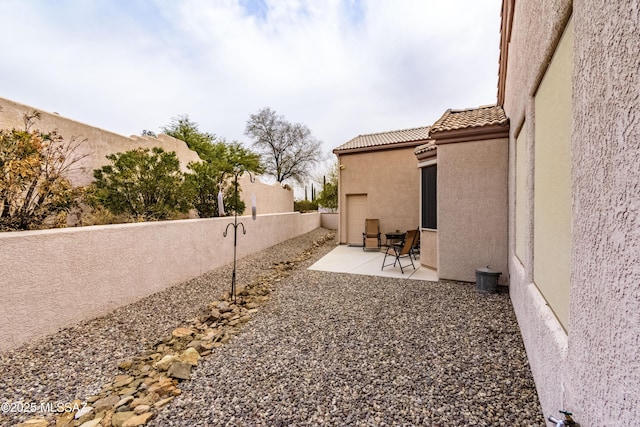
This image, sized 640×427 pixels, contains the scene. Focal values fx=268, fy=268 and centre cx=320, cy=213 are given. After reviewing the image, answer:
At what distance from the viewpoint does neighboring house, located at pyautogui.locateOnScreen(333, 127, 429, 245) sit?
11445 mm

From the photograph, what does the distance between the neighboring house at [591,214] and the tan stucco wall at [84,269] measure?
576cm

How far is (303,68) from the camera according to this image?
15.4m

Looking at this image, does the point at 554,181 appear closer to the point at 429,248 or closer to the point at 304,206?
the point at 429,248

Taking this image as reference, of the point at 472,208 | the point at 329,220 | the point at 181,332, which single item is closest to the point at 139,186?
the point at 181,332

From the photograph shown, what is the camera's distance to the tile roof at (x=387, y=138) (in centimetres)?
1172

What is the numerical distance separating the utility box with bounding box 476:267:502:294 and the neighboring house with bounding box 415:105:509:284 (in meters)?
0.47

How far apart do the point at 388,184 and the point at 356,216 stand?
211cm

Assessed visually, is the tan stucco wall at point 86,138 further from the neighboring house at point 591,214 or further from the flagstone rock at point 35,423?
the neighboring house at point 591,214

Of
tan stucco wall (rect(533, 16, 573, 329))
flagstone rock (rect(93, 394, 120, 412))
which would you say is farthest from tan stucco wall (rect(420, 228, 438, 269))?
flagstone rock (rect(93, 394, 120, 412))

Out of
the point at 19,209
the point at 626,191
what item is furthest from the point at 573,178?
the point at 19,209

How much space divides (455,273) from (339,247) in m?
6.30

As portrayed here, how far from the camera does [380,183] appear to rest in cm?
1195

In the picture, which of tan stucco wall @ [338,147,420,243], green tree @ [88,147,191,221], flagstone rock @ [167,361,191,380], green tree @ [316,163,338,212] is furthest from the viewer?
green tree @ [316,163,338,212]

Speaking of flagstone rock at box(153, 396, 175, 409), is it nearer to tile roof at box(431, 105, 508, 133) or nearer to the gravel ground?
the gravel ground
